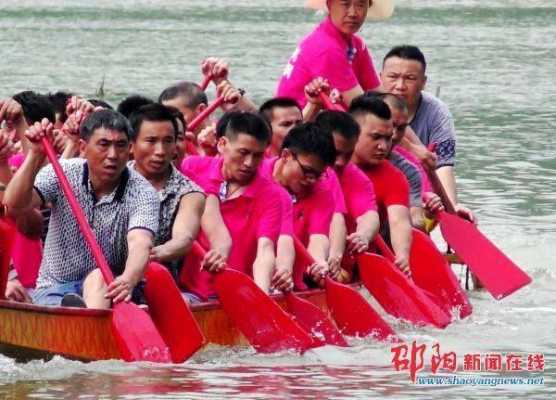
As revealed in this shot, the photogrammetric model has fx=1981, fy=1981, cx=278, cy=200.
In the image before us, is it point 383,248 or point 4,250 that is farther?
point 383,248

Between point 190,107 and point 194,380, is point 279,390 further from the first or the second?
point 190,107

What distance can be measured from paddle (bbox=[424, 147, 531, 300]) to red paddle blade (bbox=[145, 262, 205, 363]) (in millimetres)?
2631

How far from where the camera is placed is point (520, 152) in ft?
54.2

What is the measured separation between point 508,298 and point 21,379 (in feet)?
11.8

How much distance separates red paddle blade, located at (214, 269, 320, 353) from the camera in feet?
26.5

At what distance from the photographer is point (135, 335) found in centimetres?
745

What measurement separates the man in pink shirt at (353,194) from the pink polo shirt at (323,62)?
2.61ft

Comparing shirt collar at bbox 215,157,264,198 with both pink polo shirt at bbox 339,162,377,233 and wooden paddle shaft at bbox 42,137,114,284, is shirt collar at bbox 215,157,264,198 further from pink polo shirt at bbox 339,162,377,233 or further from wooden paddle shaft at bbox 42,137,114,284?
wooden paddle shaft at bbox 42,137,114,284

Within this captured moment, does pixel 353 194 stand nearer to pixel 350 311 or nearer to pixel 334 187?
pixel 334 187

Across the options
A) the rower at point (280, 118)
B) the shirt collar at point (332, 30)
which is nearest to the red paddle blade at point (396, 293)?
the rower at point (280, 118)

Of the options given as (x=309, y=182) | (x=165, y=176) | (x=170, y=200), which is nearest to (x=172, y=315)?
(x=170, y=200)

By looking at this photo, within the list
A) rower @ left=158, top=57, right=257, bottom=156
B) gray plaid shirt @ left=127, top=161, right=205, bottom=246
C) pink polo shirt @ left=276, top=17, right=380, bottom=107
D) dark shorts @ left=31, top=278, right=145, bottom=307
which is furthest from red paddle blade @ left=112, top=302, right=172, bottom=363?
pink polo shirt @ left=276, top=17, right=380, bottom=107

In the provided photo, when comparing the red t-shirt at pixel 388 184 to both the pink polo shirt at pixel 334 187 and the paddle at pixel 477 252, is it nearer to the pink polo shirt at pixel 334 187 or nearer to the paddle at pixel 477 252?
the pink polo shirt at pixel 334 187

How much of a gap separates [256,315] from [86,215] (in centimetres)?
89
